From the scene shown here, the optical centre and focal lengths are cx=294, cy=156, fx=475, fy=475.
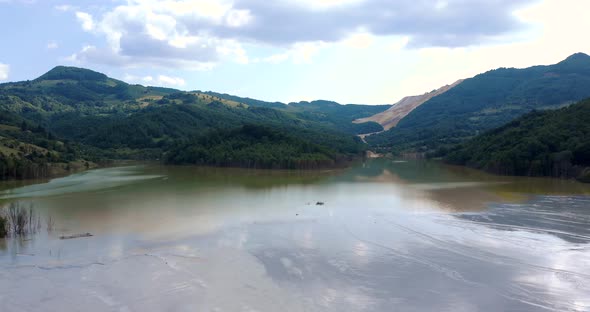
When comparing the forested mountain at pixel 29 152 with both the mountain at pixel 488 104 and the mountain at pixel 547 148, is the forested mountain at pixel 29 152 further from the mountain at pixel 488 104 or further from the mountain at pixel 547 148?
the mountain at pixel 488 104

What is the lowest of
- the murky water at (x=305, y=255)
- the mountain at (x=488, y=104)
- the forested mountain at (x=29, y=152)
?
the murky water at (x=305, y=255)

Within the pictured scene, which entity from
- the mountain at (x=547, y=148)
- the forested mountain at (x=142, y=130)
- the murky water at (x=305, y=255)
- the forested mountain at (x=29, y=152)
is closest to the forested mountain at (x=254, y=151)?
the forested mountain at (x=142, y=130)

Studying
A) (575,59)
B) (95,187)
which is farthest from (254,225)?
(575,59)

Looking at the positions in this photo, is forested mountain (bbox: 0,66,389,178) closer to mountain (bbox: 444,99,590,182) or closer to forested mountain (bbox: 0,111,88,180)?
forested mountain (bbox: 0,111,88,180)

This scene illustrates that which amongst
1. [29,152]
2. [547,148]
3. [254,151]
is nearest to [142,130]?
[254,151]

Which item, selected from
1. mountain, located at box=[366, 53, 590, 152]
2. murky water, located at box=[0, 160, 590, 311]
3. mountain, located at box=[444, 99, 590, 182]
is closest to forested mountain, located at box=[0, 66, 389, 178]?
mountain, located at box=[366, 53, 590, 152]

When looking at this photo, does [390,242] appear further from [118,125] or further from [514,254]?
[118,125]
